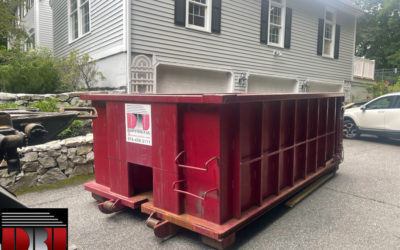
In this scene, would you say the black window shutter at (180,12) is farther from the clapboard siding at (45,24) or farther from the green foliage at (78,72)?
the clapboard siding at (45,24)

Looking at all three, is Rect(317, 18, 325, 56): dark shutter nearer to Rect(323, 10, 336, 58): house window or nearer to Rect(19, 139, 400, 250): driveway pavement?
Rect(323, 10, 336, 58): house window

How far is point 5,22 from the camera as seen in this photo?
13211 mm

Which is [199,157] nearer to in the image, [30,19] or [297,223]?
[297,223]

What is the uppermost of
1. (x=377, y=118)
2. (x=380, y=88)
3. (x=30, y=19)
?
(x=30, y=19)

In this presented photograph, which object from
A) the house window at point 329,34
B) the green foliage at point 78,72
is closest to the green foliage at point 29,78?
the green foliage at point 78,72

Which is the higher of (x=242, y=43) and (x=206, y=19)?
(x=206, y=19)

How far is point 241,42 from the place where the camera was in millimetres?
11336

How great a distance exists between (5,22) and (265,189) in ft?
48.3

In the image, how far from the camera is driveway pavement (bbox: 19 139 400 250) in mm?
3361

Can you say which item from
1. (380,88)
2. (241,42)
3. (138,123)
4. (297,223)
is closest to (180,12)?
(241,42)

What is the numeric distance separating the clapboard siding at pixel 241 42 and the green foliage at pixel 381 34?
1759 cm

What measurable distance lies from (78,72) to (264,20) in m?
7.72

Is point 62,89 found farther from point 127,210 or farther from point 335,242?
point 335,242

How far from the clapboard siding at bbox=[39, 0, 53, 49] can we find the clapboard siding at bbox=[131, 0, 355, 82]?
10.2 metres
